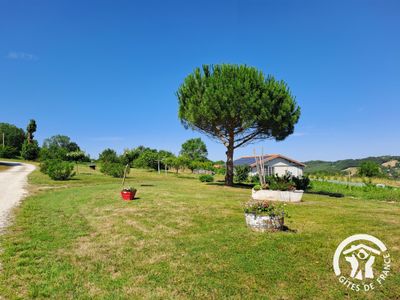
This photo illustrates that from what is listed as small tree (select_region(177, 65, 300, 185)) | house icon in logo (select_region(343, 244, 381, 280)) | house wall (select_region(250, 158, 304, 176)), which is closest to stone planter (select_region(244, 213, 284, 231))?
house icon in logo (select_region(343, 244, 381, 280))

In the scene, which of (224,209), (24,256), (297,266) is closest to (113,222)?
(24,256)

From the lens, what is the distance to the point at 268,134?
21.1 meters

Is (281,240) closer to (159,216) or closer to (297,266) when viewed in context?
(297,266)

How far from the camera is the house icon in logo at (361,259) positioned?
4.54 m

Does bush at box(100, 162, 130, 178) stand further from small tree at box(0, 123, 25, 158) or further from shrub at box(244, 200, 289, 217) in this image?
small tree at box(0, 123, 25, 158)

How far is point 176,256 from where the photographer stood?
538 cm

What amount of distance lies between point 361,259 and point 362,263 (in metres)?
0.20

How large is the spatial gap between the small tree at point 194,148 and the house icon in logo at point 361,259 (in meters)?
80.3

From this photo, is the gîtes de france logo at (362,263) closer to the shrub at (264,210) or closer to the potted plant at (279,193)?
the shrub at (264,210)

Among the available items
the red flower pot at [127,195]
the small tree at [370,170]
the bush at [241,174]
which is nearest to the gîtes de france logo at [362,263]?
the red flower pot at [127,195]

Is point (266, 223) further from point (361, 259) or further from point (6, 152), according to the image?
point (6, 152)

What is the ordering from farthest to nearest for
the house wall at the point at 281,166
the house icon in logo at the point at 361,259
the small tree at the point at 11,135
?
the small tree at the point at 11,135 < the house wall at the point at 281,166 < the house icon in logo at the point at 361,259

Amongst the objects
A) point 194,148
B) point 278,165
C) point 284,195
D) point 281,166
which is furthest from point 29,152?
point 284,195

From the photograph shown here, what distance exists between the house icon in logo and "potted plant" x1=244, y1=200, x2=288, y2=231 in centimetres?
173
